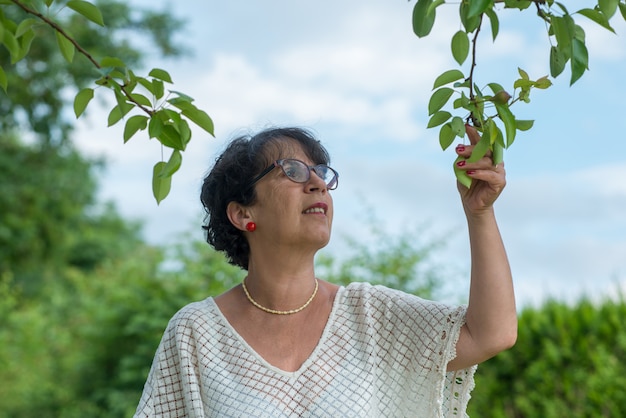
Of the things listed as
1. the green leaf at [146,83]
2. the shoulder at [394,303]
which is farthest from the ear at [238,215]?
the green leaf at [146,83]

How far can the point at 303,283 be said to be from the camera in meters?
2.57

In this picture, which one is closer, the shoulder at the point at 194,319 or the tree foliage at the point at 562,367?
the shoulder at the point at 194,319

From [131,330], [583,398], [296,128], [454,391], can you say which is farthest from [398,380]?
[131,330]

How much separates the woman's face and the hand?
0.48 m

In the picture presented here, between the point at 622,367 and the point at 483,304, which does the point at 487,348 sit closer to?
the point at 483,304

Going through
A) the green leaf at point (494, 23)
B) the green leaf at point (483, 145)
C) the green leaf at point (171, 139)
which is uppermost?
the green leaf at point (171, 139)

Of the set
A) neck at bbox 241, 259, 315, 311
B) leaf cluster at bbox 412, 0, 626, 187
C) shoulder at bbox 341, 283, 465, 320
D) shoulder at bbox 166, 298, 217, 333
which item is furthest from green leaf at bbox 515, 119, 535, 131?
shoulder at bbox 166, 298, 217, 333

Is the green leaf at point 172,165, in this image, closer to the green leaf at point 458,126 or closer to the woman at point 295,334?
the woman at point 295,334

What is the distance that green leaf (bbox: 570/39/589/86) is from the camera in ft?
5.82

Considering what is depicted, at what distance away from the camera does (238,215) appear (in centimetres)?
265

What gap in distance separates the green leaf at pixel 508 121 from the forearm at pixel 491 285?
1.19 ft

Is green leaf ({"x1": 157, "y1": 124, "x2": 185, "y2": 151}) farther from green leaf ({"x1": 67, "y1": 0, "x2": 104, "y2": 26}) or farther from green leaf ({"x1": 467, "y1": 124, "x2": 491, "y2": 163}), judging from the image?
green leaf ({"x1": 467, "y1": 124, "x2": 491, "y2": 163})

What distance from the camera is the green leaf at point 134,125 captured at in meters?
2.20

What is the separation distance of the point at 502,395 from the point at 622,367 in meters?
0.83
